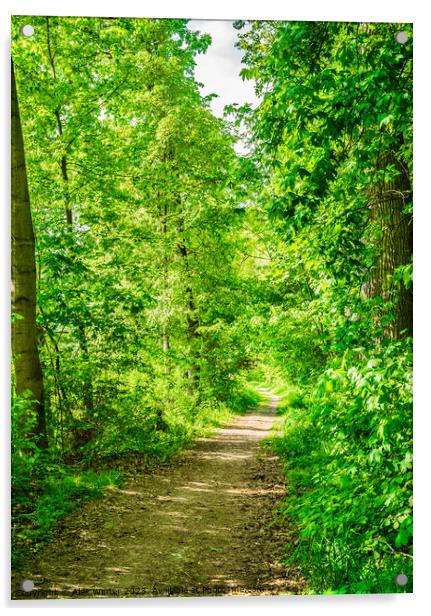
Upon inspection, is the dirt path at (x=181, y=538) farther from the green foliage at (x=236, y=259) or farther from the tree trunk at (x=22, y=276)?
the tree trunk at (x=22, y=276)

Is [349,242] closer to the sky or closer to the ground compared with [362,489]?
closer to the sky

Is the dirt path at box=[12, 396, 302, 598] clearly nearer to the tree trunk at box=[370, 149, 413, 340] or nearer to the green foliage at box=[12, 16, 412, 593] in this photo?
the green foliage at box=[12, 16, 412, 593]

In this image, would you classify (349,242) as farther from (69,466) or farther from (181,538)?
(69,466)

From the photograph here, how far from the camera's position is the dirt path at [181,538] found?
3.38 meters

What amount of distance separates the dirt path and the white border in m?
0.10

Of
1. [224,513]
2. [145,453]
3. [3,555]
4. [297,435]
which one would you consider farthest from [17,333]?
[297,435]

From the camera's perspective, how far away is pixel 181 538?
3955 mm

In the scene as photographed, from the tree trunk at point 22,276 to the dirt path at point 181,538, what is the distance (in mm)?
955

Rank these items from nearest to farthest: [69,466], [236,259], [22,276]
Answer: [22,276] < [69,466] < [236,259]

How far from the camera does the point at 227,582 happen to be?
3.42 m

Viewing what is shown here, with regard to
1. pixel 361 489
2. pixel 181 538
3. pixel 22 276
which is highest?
pixel 22 276
